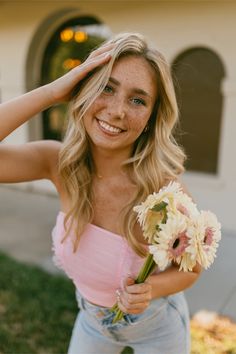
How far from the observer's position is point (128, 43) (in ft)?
5.22

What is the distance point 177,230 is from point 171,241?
0.03 m

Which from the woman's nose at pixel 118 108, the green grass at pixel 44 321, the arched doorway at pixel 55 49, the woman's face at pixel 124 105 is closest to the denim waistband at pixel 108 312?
the woman's face at pixel 124 105

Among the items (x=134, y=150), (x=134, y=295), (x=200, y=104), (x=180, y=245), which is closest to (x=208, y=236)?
(x=180, y=245)

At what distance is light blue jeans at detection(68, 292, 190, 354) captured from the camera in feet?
5.60

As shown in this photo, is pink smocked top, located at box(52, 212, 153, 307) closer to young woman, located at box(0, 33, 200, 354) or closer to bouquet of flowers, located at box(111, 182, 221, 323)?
young woman, located at box(0, 33, 200, 354)

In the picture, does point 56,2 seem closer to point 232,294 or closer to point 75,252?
point 232,294

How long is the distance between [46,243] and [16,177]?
12.4 feet

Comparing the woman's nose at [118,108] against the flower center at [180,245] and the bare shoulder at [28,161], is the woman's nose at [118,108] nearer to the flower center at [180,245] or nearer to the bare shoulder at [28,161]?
the bare shoulder at [28,161]

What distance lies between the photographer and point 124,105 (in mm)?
1567

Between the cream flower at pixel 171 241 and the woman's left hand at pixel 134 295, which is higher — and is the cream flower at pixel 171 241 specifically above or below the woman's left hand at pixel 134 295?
above

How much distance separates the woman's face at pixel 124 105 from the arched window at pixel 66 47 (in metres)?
6.37

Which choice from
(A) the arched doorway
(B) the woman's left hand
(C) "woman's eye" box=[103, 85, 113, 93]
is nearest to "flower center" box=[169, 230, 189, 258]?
(B) the woman's left hand

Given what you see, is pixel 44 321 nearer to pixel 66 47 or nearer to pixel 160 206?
pixel 160 206

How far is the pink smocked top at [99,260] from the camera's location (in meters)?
1.64
